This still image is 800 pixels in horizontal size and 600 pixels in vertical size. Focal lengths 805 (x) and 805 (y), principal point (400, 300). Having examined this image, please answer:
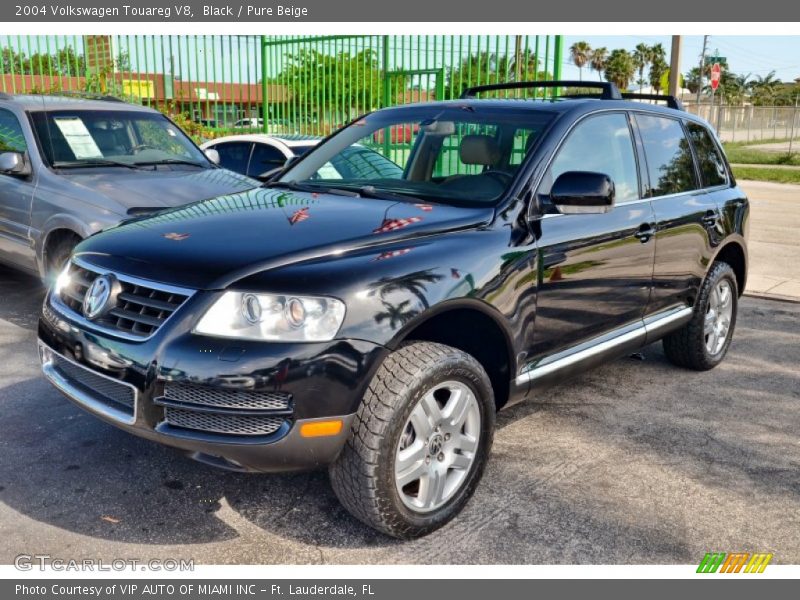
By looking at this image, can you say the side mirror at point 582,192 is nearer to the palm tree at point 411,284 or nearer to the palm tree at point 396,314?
the palm tree at point 411,284

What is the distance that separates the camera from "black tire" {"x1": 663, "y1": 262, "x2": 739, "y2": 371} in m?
5.25

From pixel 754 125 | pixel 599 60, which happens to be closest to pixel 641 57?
pixel 599 60

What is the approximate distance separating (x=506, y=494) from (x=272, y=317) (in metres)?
1.46

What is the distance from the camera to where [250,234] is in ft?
10.7

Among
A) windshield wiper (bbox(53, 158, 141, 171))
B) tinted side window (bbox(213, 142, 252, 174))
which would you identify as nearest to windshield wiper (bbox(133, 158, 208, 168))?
windshield wiper (bbox(53, 158, 141, 171))

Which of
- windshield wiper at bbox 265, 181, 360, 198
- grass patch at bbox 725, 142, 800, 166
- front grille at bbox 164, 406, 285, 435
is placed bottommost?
grass patch at bbox 725, 142, 800, 166

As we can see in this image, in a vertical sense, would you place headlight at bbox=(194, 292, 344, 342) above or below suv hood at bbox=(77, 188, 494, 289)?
below

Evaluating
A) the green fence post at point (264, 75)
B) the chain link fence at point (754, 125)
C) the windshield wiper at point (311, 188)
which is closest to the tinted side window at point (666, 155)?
the windshield wiper at point (311, 188)

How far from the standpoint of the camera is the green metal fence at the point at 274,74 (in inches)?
447

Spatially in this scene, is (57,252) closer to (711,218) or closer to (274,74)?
(711,218)

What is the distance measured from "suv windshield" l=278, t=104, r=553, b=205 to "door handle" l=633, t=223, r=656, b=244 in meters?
0.84

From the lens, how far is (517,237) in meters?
3.61

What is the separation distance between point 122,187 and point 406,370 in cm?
393

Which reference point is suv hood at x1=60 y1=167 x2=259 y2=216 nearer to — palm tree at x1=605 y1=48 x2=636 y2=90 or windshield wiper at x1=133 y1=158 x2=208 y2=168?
windshield wiper at x1=133 y1=158 x2=208 y2=168
